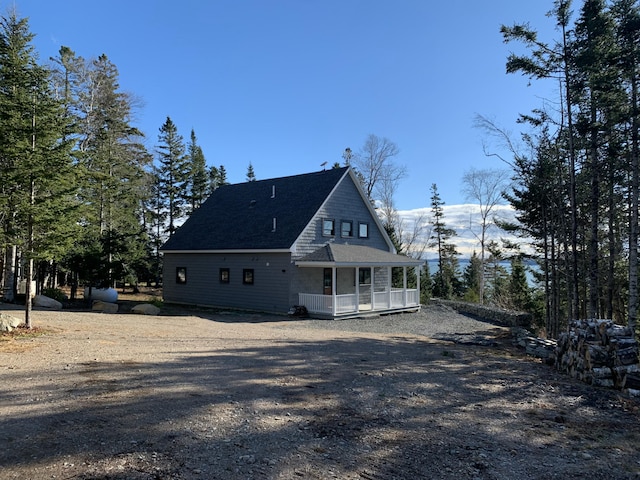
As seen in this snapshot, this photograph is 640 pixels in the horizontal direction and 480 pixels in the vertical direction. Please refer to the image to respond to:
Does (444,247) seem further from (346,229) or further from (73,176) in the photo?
(73,176)

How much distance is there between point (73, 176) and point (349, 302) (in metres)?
12.2

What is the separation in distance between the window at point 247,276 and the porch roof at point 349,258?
273cm

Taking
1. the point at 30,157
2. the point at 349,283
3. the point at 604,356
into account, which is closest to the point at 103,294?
the point at 349,283

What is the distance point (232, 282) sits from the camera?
21297 mm

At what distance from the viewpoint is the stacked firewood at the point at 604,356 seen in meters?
7.71

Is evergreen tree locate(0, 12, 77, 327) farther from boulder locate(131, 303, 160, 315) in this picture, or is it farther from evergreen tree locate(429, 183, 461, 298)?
evergreen tree locate(429, 183, 461, 298)

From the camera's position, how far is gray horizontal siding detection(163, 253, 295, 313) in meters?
19.5

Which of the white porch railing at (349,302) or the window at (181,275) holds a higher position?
the window at (181,275)

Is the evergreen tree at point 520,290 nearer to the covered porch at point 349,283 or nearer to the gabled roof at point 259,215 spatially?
the covered porch at point 349,283

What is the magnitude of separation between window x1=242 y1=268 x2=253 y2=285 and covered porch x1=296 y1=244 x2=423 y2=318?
2.58m

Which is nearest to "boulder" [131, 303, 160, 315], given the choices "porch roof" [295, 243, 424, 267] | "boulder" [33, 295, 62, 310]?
"boulder" [33, 295, 62, 310]

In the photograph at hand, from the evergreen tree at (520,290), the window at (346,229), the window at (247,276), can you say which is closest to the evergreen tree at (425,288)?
the window at (346,229)

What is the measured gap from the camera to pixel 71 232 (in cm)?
1159

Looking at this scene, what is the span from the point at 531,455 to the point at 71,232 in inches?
457
